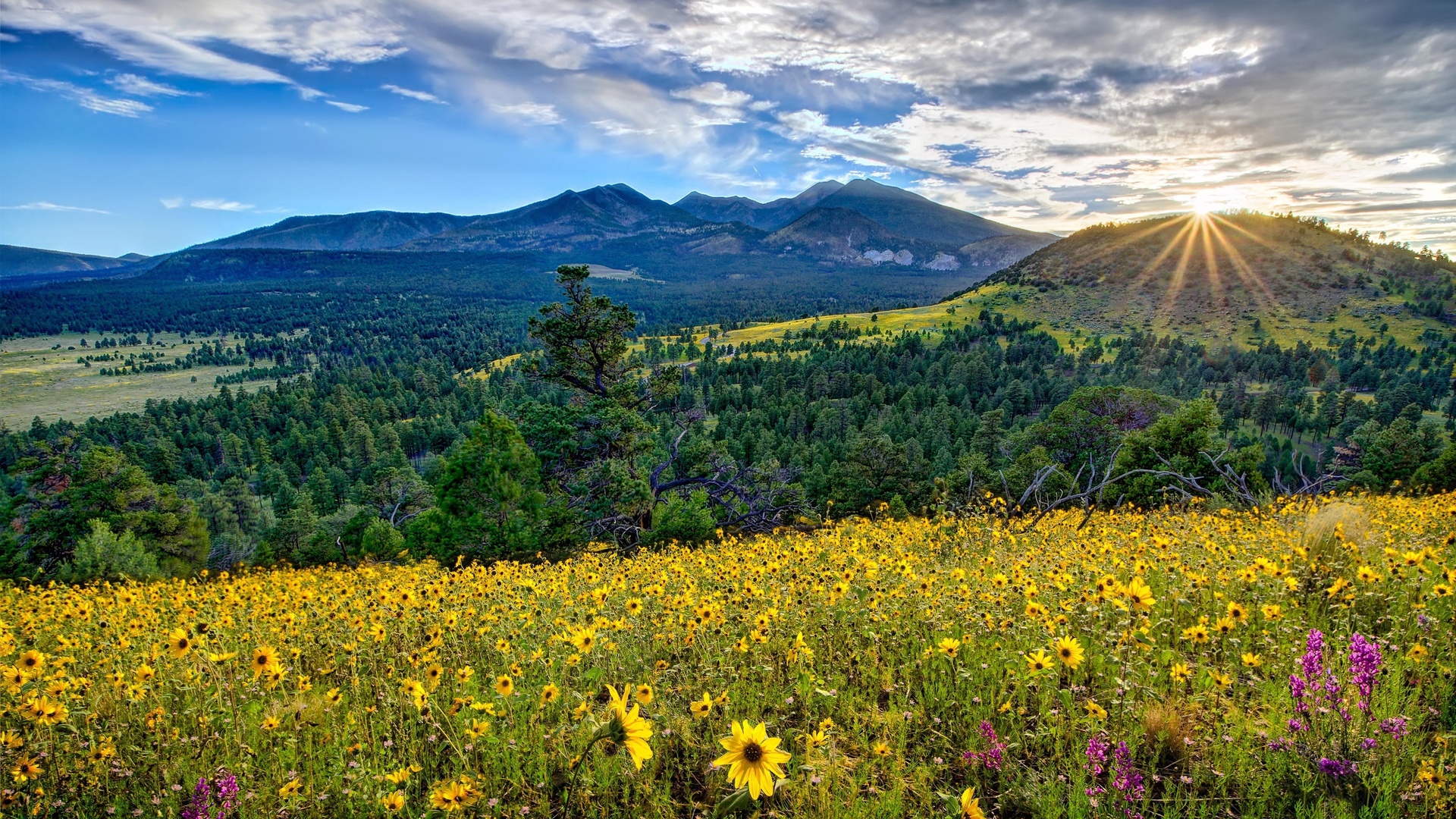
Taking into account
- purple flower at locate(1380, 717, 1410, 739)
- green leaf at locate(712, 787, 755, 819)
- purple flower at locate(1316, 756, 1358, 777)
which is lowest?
purple flower at locate(1316, 756, 1358, 777)

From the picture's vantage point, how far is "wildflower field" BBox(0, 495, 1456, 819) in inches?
122

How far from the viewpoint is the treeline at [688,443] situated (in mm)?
18609

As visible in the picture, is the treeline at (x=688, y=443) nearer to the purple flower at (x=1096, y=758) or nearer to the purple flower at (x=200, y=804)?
the purple flower at (x=1096, y=758)

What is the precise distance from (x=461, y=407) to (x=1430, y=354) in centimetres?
22561

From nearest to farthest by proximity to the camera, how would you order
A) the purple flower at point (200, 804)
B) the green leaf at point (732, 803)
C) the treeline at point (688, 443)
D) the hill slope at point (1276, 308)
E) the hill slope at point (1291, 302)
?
1. the green leaf at point (732, 803)
2. the purple flower at point (200, 804)
3. the treeline at point (688, 443)
4. the hill slope at point (1276, 308)
5. the hill slope at point (1291, 302)

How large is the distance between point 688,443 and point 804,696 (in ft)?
124

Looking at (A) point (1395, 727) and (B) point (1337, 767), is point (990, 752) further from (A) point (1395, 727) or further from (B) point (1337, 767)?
(A) point (1395, 727)

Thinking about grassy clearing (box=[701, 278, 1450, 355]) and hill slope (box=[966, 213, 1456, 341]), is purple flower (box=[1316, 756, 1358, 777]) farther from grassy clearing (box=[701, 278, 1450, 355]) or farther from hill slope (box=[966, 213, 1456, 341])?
hill slope (box=[966, 213, 1456, 341])

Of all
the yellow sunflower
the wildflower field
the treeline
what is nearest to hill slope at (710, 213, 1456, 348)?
the treeline

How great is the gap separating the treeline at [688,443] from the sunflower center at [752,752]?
22.5 ft

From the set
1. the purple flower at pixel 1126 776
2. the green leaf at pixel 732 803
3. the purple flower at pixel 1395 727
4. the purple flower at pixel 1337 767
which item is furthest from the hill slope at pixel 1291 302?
the green leaf at pixel 732 803

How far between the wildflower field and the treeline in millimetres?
2830

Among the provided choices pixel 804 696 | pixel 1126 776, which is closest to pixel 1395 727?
pixel 1126 776

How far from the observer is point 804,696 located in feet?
14.2
